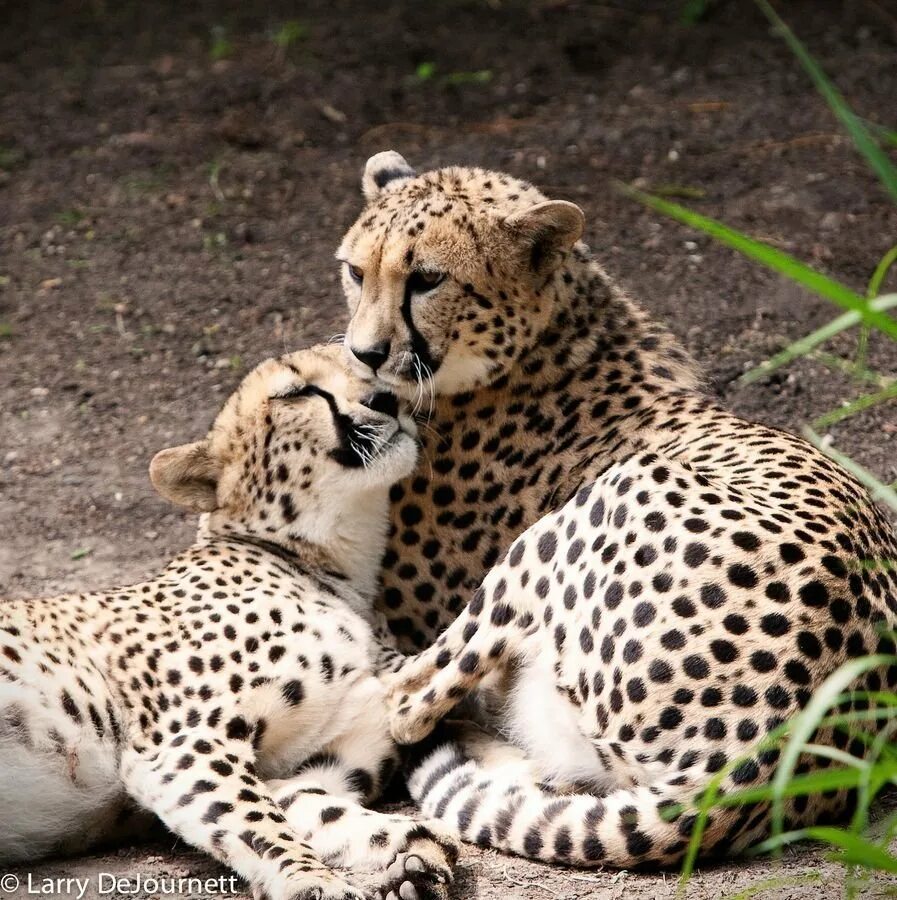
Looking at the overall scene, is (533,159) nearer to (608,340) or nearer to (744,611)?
(608,340)

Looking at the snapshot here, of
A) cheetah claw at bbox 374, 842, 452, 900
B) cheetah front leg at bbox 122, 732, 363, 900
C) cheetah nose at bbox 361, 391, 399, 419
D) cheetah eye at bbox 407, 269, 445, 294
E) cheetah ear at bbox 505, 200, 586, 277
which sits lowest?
cheetah claw at bbox 374, 842, 452, 900

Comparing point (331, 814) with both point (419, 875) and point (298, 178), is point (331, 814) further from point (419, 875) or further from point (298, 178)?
point (298, 178)

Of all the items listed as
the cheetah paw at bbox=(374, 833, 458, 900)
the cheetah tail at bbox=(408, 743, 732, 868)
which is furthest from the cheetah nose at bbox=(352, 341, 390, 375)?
the cheetah paw at bbox=(374, 833, 458, 900)

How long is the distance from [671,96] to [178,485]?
4439 millimetres

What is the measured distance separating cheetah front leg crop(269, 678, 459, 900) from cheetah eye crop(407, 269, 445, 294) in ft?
3.48

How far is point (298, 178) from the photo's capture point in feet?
24.0

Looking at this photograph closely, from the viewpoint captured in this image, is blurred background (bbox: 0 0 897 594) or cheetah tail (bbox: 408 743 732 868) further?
blurred background (bbox: 0 0 897 594)

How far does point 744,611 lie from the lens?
328 cm

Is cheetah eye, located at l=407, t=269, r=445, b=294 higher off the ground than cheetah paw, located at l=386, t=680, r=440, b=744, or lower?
higher

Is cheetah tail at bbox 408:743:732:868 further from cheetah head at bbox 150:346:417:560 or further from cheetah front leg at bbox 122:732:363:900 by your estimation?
cheetah head at bbox 150:346:417:560

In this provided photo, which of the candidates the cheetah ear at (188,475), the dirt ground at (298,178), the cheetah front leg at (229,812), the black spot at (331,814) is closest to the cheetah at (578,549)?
the black spot at (331,814)

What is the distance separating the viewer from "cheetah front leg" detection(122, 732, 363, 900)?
3.26 metres

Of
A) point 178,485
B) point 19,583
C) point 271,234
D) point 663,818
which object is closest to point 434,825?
point 663,818

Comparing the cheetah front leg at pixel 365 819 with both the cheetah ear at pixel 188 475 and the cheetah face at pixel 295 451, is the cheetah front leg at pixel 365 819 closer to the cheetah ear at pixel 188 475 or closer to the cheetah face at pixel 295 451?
the cheetah face at pixel 295 451
